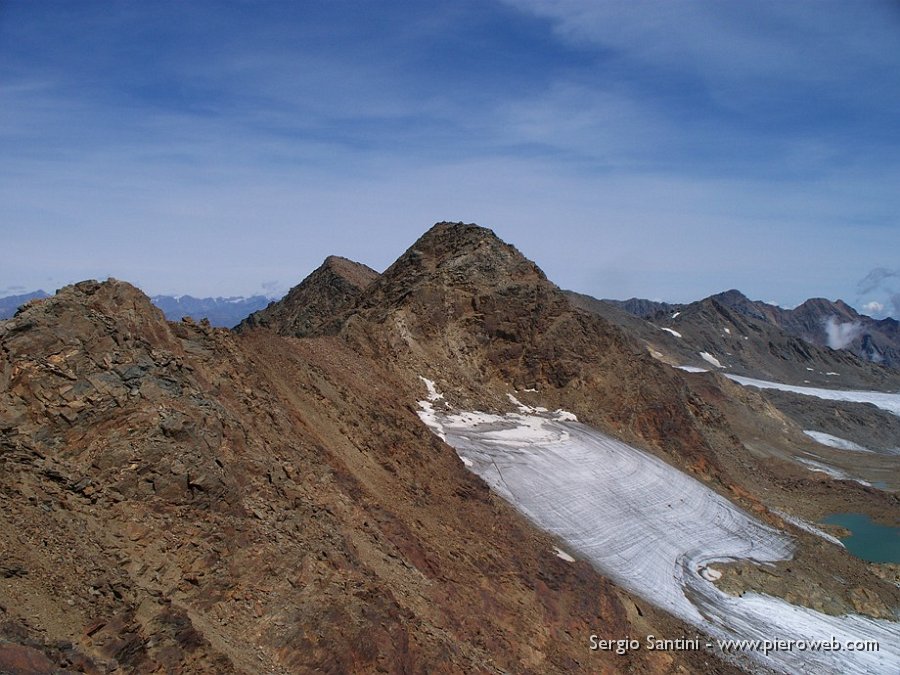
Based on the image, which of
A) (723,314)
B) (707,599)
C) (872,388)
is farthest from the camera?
(723,314)

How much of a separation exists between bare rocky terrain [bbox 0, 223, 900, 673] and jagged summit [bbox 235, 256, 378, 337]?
1817 cm

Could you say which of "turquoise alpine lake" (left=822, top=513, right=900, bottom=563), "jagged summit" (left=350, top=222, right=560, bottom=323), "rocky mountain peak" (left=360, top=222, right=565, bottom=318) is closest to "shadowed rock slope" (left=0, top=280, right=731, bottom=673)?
"jagged summit" (left=350, top=222, right=560, bottom=323)

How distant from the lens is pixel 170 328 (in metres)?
15.6

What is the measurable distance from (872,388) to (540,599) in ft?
366

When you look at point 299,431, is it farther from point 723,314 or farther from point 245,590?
point 723,314

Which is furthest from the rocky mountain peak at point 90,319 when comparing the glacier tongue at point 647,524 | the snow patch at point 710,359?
the snow patch at point 710,359

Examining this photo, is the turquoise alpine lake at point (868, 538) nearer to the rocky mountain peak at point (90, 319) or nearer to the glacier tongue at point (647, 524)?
the glacier tongue at point (647, 524)

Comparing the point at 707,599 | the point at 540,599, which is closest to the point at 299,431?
the point at 540,599

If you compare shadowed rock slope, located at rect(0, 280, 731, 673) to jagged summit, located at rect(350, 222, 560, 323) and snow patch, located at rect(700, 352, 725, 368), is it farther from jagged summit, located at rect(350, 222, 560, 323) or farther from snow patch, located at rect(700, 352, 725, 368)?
snow patch, located at rect(700, 352, 725, 368)

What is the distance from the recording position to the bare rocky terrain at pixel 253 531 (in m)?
8.84

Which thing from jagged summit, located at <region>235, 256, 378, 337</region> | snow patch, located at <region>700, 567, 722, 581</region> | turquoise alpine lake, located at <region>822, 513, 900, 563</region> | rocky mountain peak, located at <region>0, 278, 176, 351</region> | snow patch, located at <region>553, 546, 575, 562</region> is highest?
jagged summit, located at <region>235, 256, 378, 337</region>

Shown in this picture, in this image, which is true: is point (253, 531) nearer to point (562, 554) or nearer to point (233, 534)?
point (233, 534)

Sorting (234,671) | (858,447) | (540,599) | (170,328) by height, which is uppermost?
(170,328)

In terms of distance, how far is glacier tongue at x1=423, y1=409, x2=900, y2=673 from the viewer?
20.0 m
